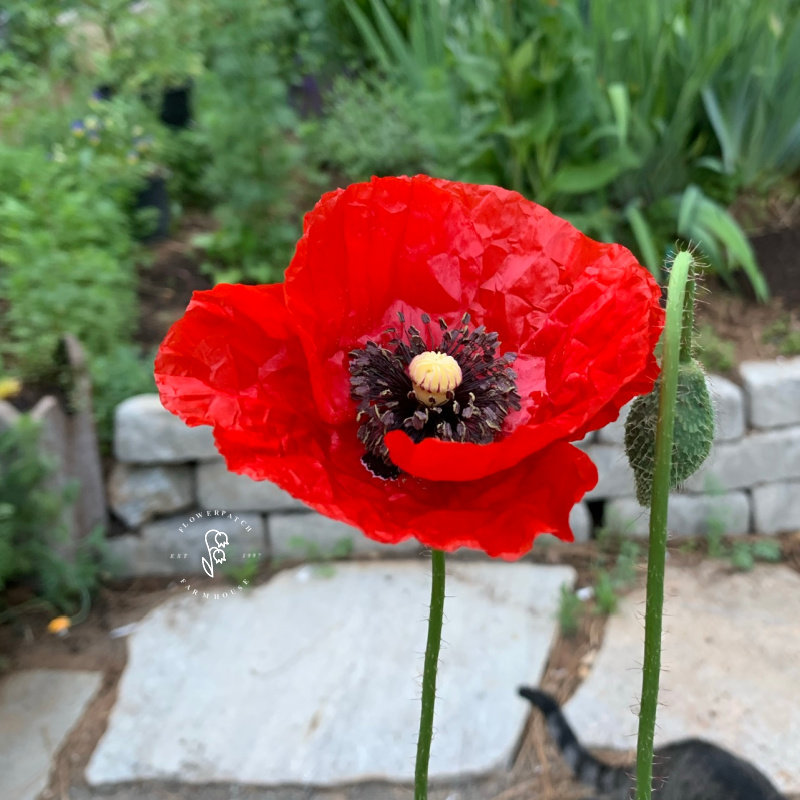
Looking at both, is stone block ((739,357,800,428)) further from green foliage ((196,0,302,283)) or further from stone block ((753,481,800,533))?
green foliage ((196,0,302,283))

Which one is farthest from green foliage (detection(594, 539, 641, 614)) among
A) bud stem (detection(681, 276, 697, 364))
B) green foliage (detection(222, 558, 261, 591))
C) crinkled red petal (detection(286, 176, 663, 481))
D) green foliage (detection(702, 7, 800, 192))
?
bud stem (detection(681, 276, 697, 364))

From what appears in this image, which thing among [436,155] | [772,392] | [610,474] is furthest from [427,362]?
[436,155]

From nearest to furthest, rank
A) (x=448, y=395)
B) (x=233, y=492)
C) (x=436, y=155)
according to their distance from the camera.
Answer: (x=448, y=395) < (x=233, y=492) < (x=436, y=155)

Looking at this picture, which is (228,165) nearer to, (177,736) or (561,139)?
(561,139)

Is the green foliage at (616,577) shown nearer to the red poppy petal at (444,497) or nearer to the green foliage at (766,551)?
the green foliage at (766,551)

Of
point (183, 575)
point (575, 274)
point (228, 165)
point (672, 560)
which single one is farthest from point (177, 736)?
point (228, 165)

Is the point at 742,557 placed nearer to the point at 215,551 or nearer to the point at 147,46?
the point at 215,551

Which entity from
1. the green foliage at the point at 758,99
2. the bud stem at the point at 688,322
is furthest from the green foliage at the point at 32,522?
the green foliage at the point at 758,99
